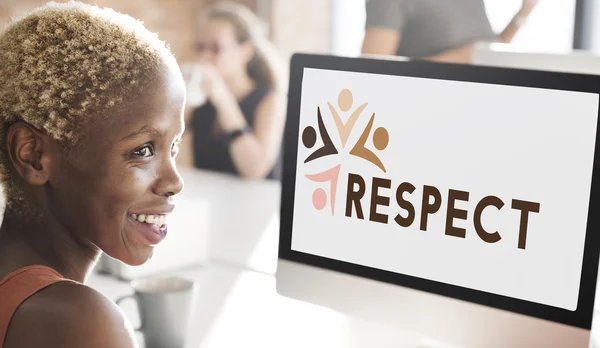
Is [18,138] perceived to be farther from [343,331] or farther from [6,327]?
[343,331]

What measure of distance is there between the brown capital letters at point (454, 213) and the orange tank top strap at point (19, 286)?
0.45 meters

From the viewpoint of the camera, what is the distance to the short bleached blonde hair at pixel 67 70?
2.18 ft

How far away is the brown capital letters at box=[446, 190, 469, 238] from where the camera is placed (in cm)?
90

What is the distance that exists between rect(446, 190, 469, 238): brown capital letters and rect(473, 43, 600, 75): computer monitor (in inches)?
16.0

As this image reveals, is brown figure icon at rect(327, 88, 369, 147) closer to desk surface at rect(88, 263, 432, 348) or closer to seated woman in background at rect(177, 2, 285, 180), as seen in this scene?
desk surface at rect(88, 263, 432, 348)

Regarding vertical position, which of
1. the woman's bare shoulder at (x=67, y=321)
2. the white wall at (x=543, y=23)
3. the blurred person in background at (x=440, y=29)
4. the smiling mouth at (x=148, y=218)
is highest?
the white wall at (x=543, y=23)

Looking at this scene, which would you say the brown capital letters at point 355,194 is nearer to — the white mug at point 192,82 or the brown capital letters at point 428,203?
the brown capital letters at point 428,203

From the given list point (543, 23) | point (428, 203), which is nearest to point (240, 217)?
point (428, 203)

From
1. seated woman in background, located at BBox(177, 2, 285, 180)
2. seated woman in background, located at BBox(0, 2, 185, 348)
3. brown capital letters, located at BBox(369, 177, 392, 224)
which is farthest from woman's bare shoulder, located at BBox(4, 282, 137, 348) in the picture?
seated woman in background, located at BBox(177, 2, 285, 180)

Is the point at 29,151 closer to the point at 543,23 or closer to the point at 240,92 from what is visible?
the point at 240,92

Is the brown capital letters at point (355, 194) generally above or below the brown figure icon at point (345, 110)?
below

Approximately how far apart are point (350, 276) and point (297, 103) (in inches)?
9.4

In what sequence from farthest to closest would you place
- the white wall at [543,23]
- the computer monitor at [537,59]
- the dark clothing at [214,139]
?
the white wall at [543,23]
the dark clothing at [214,139]
the computer monitor at [537,59]

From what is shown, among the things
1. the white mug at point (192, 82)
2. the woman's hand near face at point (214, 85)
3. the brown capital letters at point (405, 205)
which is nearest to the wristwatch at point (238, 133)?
the woman's hand near face at point (214, 85)
